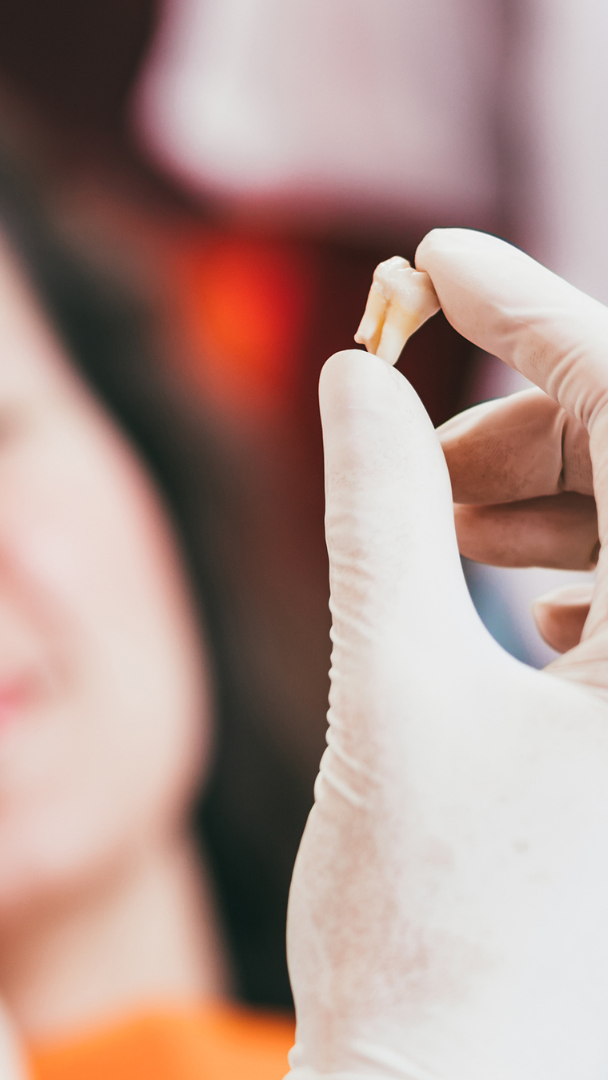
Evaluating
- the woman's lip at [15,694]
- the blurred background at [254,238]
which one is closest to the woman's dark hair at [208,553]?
the blurred background at [254,238]

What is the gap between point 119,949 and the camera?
1.16 metres

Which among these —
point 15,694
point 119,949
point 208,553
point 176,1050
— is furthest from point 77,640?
point 176,1050

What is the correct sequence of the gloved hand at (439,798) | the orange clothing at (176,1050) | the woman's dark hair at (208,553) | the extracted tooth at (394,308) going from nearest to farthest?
the gloved hand at (439,798) < the extracted tooth at (394,308) < the orange clothing at (176,1050) < the woman's dark hair at (208,553)

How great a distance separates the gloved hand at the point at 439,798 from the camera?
43cm

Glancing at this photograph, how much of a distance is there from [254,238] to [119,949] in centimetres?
113

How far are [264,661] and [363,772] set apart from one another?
0.81 m

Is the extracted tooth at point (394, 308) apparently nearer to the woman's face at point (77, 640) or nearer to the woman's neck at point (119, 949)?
the woman's face at point (77, 640)

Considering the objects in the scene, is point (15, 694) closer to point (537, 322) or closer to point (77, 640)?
point (77, 640)

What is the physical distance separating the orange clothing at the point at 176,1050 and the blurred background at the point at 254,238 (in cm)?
6

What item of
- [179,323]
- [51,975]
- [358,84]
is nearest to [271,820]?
[51,975]

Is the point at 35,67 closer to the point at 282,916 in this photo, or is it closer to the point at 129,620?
the point at 129,620

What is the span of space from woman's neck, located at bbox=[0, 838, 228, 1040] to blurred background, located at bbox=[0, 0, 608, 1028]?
5 centimetres

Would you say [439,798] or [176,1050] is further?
[176,1050]

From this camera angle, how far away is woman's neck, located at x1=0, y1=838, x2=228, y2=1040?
3.70ft
